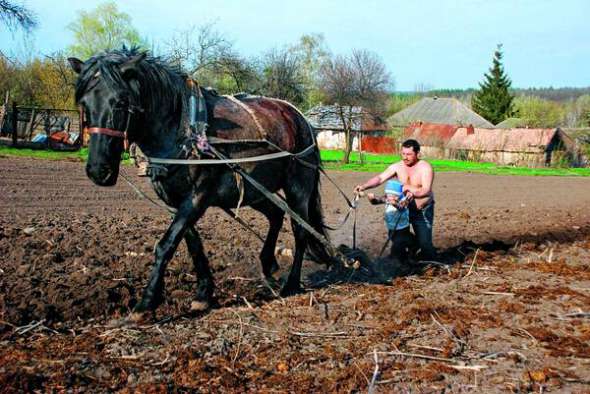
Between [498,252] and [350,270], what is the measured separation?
8.31 ft

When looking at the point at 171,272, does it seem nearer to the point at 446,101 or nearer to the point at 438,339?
the point at 438,339

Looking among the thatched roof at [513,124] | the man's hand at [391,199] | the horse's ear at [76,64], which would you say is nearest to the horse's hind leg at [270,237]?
the man's hand at [391,199]

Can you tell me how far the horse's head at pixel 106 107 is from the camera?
4.85m

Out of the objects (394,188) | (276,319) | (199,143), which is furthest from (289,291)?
(394,188)

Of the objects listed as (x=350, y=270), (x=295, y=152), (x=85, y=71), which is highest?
(x=85, y=71)

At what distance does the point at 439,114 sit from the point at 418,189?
82.3m

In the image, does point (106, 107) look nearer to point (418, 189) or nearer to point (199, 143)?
point (199, 143)

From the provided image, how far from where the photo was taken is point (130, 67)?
496 centimetres

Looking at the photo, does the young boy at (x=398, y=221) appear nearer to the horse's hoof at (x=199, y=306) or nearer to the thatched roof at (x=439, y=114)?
the horse's hoof at (x=199, y=306)

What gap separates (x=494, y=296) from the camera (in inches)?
253

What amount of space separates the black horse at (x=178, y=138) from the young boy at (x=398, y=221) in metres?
1.42

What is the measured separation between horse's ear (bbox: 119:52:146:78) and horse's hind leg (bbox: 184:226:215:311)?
152cm

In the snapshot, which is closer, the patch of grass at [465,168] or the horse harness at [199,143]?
the horse harness at [199,143]

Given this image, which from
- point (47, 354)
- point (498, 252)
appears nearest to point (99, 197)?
point (498, 252)
